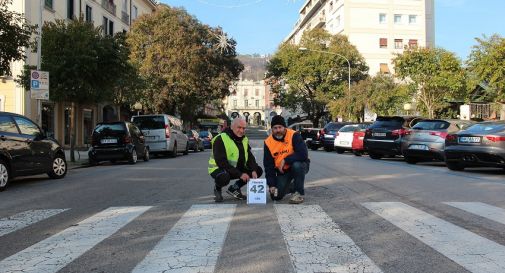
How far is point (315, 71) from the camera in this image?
2247 inches

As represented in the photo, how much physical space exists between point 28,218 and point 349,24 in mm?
58100

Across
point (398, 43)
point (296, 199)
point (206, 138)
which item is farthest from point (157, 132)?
point (398, 43)

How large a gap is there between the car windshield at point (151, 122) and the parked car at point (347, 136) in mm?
8535

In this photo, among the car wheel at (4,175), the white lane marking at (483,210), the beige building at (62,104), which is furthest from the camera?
the beige building at (62,104)

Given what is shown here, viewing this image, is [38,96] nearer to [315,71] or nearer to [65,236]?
[65,236]

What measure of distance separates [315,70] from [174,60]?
2262cm

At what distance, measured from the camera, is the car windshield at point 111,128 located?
18.3 meters

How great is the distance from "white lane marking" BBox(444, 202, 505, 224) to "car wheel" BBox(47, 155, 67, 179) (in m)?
9.26

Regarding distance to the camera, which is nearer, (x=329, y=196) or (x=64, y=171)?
(x=329, y=196)

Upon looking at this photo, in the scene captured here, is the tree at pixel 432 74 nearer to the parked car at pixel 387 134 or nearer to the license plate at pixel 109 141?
the parked car at pixel 387 134

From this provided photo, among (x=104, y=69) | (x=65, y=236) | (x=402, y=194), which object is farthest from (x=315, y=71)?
(x=65, y=236)

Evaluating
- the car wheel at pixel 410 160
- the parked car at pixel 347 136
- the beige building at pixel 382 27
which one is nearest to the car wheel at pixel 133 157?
the car wheel at pixel 410 160

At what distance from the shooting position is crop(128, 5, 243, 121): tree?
38438 mm

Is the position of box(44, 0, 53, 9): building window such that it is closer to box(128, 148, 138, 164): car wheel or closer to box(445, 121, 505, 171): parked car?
box(128, 148, 138, 164): car wheel
